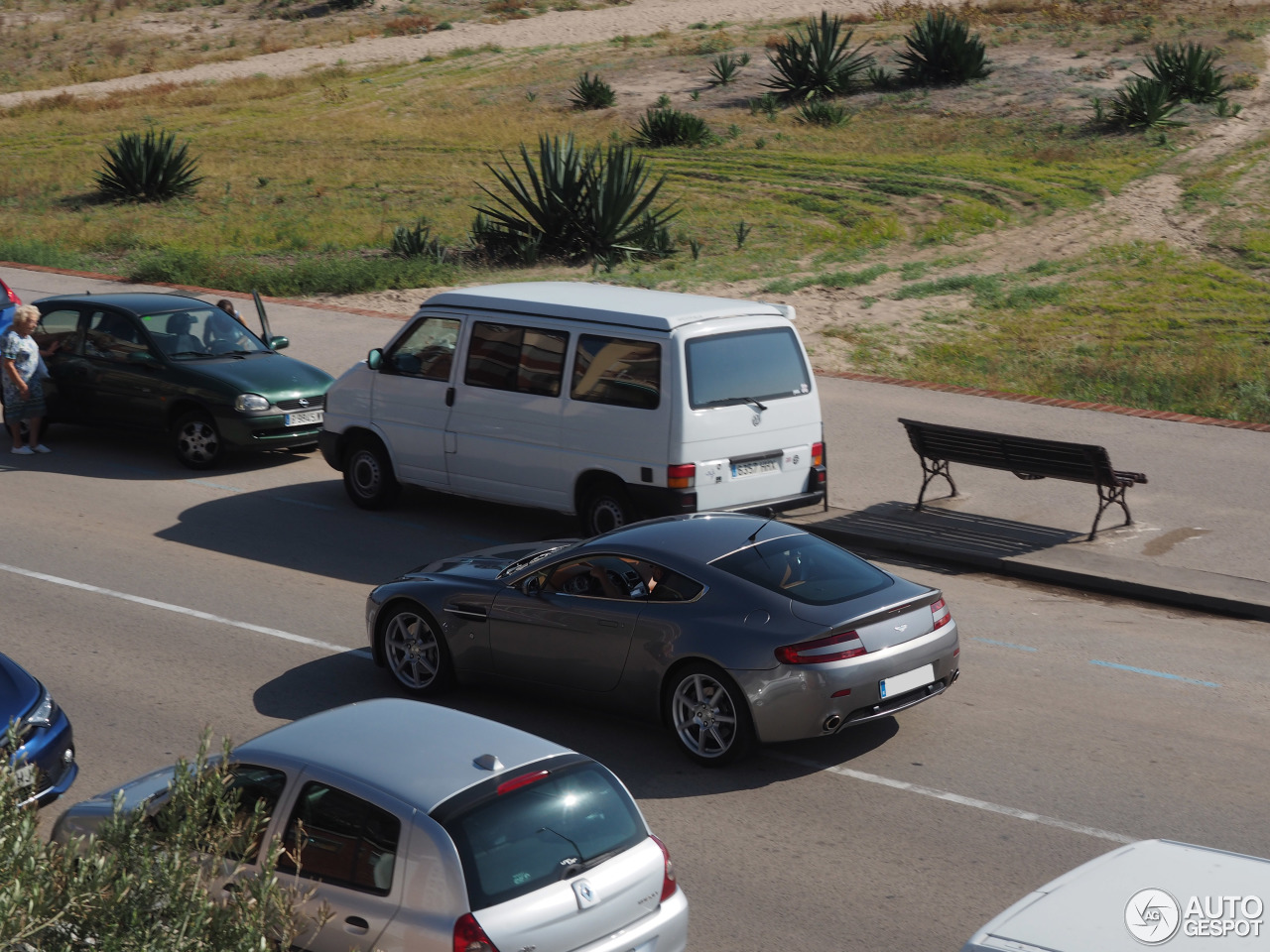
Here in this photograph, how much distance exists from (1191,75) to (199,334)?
102ft

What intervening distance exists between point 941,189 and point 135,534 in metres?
23.0

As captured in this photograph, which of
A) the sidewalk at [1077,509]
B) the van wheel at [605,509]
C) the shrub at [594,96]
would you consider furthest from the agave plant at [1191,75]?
the van wheel at [605,509]

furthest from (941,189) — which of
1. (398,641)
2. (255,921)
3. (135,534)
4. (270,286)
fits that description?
(255,921)

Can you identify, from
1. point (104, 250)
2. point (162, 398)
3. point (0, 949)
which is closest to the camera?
point (0, 949)

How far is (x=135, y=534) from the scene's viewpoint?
12.9 m

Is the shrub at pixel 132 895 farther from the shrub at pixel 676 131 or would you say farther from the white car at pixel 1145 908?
the shrub at pixel 676 131

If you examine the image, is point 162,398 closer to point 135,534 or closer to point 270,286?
point 135,534

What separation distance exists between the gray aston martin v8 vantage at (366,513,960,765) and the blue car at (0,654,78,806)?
7.74ft

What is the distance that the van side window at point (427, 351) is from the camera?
12603 mm

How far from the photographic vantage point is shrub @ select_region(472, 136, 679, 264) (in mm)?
25281

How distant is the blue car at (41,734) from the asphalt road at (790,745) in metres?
0.49

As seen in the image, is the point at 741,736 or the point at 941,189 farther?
the point at 941,189

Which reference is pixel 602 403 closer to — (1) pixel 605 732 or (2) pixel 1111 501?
(1) pixel 605 732

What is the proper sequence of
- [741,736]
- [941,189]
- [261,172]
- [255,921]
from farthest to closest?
[261,172] → [941,189] → [741,736] → [255,921]
